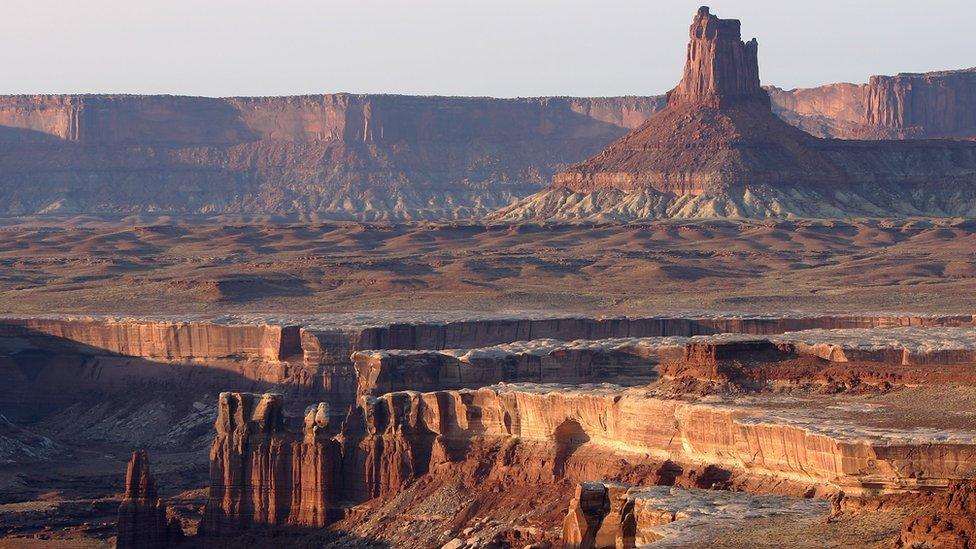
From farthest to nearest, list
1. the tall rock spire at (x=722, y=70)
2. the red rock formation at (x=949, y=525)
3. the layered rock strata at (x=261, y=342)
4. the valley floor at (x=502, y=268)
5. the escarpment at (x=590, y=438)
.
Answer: the tall rock spire at (x=722, y=70) < the valley floor at (x=502, y=268) < the layered rock strata at (x=261, y=342) < the escarpment at (x=590, y=438) < the red rock formation at (x=949, y=525)

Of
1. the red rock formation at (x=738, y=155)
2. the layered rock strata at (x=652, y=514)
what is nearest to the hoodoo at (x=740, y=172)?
the red rock formation at (x=738, y=155)

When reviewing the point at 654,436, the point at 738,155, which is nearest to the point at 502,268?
the point at 738,155

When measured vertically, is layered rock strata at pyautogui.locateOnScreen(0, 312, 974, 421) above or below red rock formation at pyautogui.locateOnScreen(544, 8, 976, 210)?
below

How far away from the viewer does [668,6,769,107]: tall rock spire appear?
Answer: 7692 inches

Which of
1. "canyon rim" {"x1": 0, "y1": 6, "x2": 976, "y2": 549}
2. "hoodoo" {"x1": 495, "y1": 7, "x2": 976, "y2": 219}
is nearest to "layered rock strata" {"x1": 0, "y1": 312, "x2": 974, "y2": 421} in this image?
"canyon rim" {"x1": 0, "y1": 6, "x2": 976, "y2": 549}

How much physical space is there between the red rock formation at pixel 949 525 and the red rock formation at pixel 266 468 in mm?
28548

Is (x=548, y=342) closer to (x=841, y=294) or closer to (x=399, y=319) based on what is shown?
(x=399, y=319)

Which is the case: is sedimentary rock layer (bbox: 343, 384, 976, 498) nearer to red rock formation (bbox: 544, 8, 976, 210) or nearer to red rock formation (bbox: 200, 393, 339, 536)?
red rock formation (bbox: 200, 393, 339, 536)

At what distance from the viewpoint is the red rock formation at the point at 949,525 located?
1270 inches

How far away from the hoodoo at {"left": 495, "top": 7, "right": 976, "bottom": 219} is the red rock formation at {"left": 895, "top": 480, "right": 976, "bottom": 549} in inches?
5939

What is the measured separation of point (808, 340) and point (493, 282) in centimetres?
6122

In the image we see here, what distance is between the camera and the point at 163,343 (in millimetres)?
96312

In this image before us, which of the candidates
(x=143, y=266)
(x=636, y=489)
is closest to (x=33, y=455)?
(x=636, y=489)

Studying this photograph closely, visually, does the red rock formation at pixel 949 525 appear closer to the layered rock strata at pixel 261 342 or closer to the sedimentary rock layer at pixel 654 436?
the sedimentary rock layer at pixel 654 436
